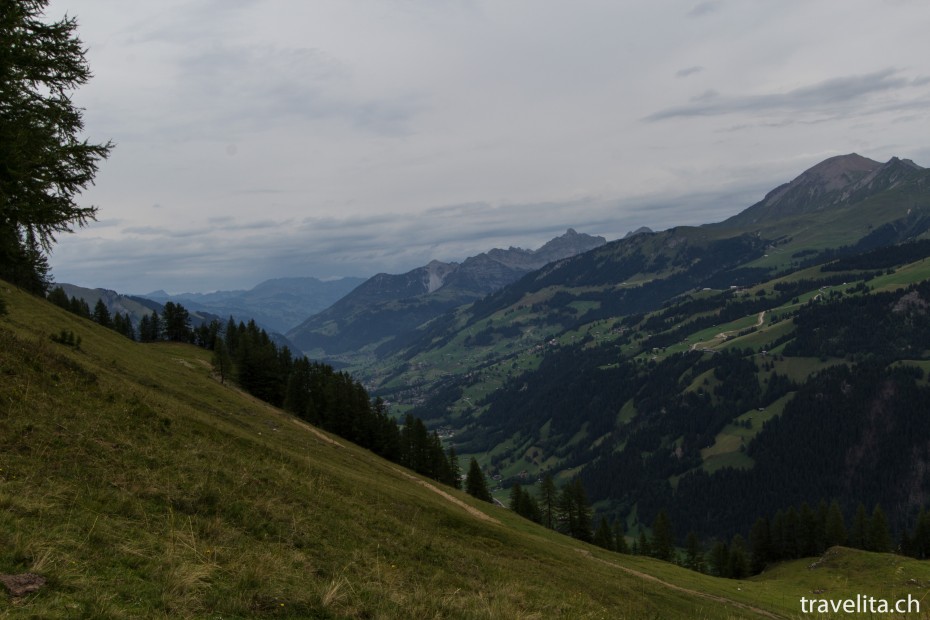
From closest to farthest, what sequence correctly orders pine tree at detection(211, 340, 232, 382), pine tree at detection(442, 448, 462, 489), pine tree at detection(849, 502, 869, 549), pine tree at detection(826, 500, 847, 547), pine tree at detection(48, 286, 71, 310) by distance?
pine tree at detection(211, 340, 232, 382) < pine tree at detection(826, 500, 847, 547) < pine tree at detection(849, 502, 869, 549) < pine tree at detection(442, 448, 462, 489) < pine tree at detection(48, 286, 71, 310)

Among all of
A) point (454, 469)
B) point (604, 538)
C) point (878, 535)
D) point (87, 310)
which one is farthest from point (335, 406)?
point (878, 535)

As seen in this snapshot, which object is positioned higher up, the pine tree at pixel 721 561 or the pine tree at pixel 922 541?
the pine tree at pixel 922 541

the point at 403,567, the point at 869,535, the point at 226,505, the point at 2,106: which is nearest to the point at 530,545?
the point at 403,567

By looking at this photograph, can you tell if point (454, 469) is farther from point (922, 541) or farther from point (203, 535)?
point (203, 535)

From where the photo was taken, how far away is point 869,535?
92.6 metres

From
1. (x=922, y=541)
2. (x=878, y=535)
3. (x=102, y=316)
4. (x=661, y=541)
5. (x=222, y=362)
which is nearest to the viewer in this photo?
(x=222, y=362)

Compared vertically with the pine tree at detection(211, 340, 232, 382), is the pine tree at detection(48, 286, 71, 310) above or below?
above

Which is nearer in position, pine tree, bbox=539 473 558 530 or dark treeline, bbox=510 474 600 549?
dark treeline, bbox=510 474 600 549

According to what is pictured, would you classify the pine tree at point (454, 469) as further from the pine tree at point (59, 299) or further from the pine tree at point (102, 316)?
the pine tree at point (102, 316)

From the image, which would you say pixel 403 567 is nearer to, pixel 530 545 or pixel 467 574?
pixel 467 574

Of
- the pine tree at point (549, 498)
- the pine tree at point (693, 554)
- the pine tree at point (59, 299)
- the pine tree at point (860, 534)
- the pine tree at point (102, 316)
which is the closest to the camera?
the pine tree at point (860, 534)

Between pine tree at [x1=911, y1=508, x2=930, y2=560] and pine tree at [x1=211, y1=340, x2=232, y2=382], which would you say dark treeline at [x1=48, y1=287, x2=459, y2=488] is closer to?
pine tree at [x1=211, y1=340, x2=232, y2=382]

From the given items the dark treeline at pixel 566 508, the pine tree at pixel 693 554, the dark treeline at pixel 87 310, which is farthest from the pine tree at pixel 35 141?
the pine tree at pixel 693 554

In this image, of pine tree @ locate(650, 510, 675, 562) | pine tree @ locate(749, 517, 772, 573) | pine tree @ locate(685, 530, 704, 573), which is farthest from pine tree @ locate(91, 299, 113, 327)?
pine tree @ locate(749, 517, 772, 573)
